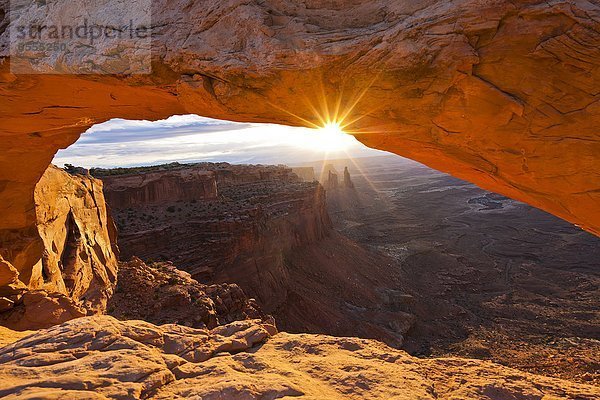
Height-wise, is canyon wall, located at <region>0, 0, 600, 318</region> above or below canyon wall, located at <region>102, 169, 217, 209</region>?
above

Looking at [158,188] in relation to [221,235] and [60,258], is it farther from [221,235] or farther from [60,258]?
[60,258]

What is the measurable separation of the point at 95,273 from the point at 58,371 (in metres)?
10.7

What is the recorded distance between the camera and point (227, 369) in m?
3.93

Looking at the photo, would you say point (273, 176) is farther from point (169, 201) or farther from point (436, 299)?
point (436, 299)

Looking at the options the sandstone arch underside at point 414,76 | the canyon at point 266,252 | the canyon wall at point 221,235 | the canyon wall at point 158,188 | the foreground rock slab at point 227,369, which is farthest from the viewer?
the canyon wall at point 158,188

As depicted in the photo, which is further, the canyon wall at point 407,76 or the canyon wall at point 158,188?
the canyon wall at point 158,188

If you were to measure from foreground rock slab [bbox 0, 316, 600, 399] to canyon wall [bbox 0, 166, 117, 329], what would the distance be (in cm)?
485

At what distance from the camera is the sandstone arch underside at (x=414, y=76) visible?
429 centimetres

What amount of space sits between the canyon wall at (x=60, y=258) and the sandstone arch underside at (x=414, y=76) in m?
4.91

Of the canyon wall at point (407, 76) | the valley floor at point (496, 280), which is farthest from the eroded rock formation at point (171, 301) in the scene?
the valley floor at point (496, 280)

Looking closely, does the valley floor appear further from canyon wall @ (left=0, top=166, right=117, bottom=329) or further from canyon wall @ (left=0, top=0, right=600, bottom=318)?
canyon wall @ (left=0, top=166, right=117, bottom=329)

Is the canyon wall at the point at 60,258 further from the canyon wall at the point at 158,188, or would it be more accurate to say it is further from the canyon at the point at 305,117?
the canyon wall at the point at 158,188

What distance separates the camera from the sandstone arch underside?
14.1 ft

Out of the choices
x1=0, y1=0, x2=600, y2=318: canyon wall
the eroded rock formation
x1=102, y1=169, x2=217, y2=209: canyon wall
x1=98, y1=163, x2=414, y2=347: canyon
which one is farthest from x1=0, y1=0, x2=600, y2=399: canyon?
x1=102, y1=169, x2=217, y2=209: canyon wall
